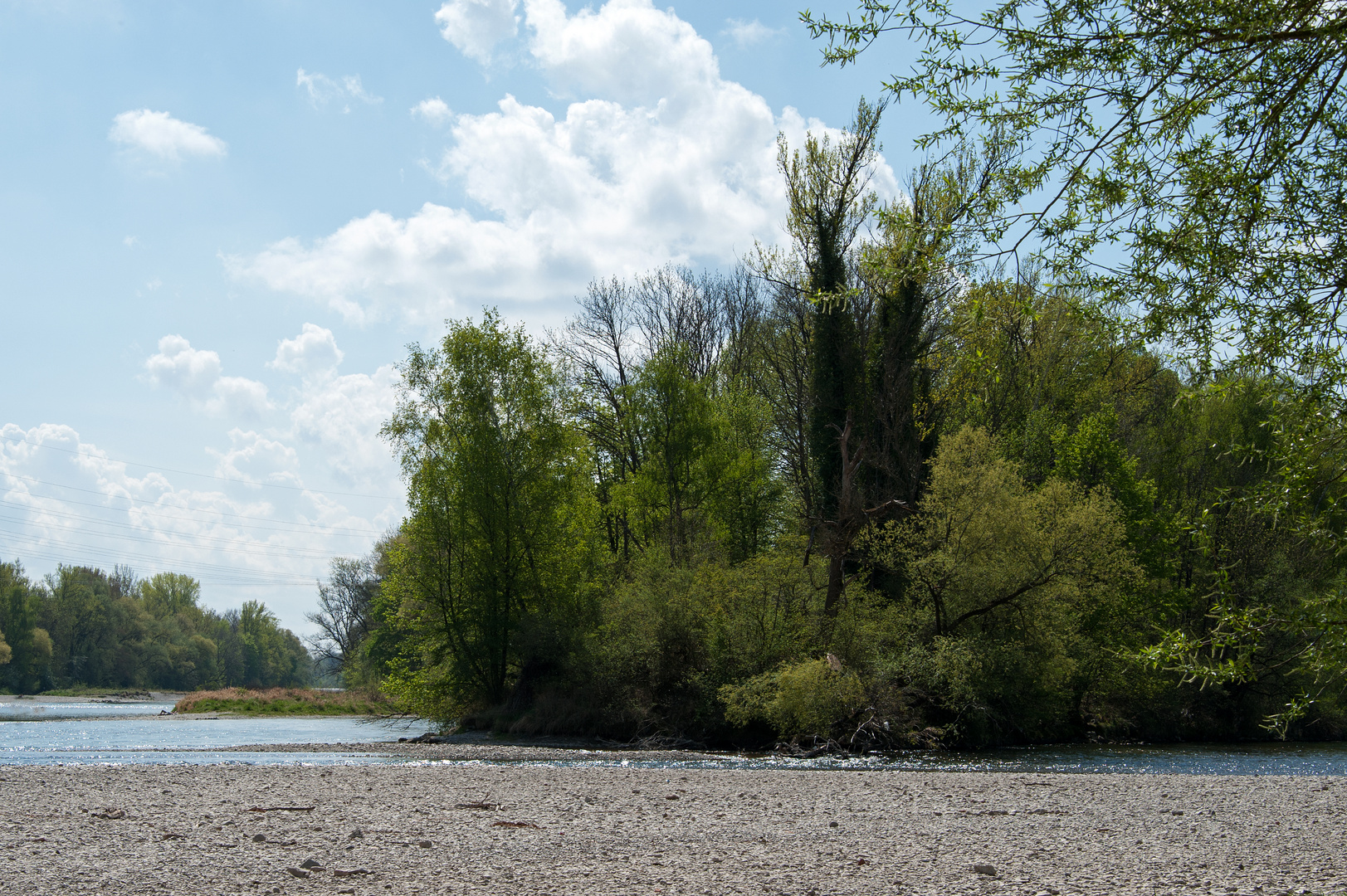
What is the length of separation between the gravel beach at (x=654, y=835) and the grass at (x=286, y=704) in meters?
38.1

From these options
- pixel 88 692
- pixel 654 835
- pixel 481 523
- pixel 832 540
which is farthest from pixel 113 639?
pixel 654 835

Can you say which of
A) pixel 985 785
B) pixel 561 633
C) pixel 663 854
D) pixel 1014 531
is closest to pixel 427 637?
pixel 561 633

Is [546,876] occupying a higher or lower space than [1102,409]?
lower

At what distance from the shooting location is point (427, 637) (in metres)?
31.8

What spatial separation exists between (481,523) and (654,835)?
74.2 ft

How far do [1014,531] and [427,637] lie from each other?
65.0ft

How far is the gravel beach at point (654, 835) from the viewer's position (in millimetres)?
7516

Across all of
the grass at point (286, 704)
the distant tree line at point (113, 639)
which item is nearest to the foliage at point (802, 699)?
the grass at point (286, 704)

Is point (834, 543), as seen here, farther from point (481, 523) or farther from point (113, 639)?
point (113, 639)

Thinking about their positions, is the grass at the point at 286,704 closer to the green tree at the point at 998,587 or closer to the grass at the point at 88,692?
the green tree at the point at 998,587

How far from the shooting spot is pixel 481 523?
31250 mm

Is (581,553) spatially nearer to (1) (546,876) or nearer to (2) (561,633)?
(2) (561,633)

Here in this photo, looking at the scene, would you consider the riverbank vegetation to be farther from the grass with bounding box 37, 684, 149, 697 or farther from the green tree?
the grass with bounding box 37, 684, 149, 697

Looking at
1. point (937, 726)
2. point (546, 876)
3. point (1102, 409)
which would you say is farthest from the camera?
point (1102, 409)
